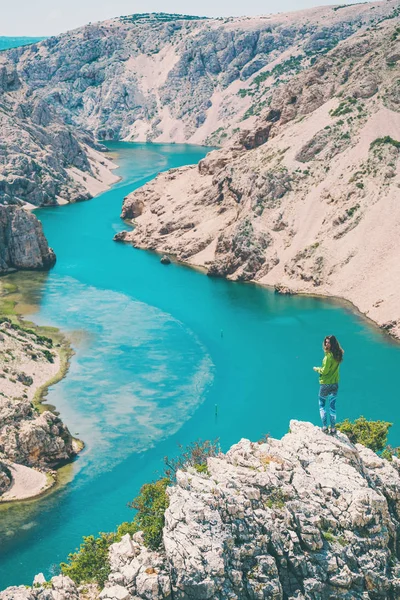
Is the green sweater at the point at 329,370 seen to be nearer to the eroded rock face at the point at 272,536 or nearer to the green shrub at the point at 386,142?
the eroded rock face at the point at 272,536

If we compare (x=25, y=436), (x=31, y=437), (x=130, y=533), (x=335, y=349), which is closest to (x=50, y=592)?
(x=130, y=533)

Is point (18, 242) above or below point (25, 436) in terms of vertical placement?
below

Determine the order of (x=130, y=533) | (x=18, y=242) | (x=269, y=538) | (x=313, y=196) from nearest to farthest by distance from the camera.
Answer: (x=269, y=538), (x=130, y=533), (x=313, y=196), (x=18, y=242)

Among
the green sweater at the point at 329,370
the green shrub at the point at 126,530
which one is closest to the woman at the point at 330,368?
A: the green sweater at the point at 329,370

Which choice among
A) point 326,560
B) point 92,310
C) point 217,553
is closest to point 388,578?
point 326,560

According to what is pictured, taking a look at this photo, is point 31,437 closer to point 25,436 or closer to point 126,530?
point 25,436

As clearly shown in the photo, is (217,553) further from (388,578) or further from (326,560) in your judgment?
(388,578)

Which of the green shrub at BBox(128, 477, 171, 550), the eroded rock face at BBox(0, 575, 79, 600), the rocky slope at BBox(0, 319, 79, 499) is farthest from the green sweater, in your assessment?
the rocky slope at BBox(0, 319, 79, 499)
